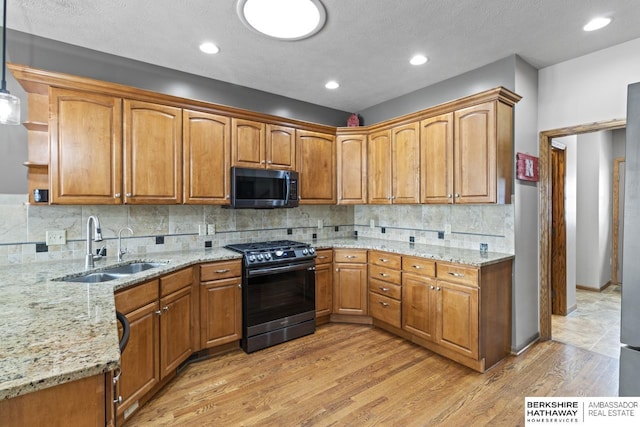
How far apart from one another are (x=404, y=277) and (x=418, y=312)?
0.35 m

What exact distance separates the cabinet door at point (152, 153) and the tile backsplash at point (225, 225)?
0.35 m

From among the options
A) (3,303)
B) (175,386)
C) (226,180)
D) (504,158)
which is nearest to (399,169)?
(504,158)

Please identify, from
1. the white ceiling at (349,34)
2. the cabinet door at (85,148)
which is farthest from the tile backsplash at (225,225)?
the white ceiling at (349,34)

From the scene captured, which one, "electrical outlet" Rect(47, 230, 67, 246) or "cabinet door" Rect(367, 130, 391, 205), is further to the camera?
"cabinet door" Rect(367, 130, 391, 205)

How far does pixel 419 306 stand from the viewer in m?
2.96

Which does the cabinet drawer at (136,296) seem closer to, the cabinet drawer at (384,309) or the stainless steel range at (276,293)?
the stainless steel range at (276,293)

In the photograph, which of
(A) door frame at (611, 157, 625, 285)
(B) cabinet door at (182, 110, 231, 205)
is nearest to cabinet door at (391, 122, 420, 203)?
(B) cabinet door at (182, 110, 231, 205)

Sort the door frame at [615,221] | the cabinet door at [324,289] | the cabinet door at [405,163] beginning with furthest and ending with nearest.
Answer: the door frame at [615,221] → the cabinet door at [324,289] → the cabinet door at [405,163]

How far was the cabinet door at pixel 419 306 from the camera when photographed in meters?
2.85

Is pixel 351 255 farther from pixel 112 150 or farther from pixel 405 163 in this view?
pixel 112 150

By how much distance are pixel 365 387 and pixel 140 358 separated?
1616 mm

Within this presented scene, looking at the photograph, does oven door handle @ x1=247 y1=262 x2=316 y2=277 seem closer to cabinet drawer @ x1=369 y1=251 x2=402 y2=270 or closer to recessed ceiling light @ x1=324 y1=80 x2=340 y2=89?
cabinet drawer @ x1=369 y1=251 x2=402 y2=270

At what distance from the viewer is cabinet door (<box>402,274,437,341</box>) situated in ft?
9.36

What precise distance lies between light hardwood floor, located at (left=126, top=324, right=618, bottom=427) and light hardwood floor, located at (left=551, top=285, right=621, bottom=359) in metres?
0.21
